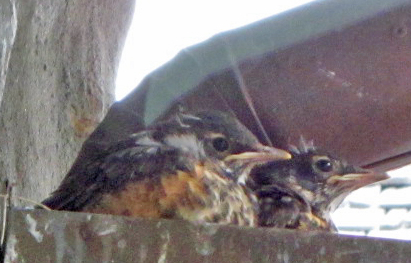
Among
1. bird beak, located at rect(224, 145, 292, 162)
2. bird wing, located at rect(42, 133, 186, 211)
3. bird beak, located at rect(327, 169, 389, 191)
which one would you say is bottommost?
bird wing, located at rect(42, 133, 186, 211)

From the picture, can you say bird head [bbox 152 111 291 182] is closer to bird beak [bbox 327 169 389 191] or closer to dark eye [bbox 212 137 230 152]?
dark eye [bbox 212 137 230 152]

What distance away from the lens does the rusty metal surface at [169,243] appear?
2020 millimetres

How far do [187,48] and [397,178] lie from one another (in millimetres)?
2508

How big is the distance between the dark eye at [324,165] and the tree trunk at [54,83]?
78 cm

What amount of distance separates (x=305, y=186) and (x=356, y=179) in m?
0.24

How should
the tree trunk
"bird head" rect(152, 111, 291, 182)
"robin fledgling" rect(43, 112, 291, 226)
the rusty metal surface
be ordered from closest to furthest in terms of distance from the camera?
the rusty metal surface
"robin fledgling" rect(43, 112, 291, 226)
"bird head" rect(152, 111, 291, 182)
the tree trunk

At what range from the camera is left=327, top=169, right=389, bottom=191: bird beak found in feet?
11.4

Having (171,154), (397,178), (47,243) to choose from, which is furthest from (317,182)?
(47,243)

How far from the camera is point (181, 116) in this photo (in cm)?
308

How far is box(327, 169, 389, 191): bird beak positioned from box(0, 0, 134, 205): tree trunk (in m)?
0.85

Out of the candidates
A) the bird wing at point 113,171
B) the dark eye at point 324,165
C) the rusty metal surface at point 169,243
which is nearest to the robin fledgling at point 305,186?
the dark eye at point 324,165

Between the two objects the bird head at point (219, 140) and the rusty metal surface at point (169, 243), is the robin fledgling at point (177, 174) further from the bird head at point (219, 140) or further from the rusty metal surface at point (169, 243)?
the rusty metal surface at point (169, 243)

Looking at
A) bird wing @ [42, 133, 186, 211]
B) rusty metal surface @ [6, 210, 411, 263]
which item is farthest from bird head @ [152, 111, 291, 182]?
rusty metal surface @ [6, 210, 411, 263]

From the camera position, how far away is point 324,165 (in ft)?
11.9
